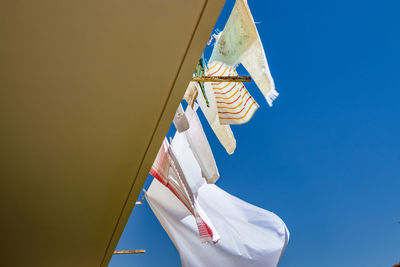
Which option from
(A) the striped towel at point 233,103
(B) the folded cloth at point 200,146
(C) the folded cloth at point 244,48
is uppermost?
(C) the folded cloth at point 244,48

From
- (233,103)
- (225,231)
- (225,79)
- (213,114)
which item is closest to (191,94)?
(233,103)

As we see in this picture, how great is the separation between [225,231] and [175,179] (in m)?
1.39

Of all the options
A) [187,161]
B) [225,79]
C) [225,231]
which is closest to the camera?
[225,79]

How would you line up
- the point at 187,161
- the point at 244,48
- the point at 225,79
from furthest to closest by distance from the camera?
the point at 187,161
the point at 244,48
the point at 225,79

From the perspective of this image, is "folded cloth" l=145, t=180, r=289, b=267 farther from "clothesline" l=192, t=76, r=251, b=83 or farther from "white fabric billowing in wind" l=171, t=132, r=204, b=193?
"clothesline" l=192, t=76, r=251, b=83

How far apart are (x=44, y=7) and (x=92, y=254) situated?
1.82 metres

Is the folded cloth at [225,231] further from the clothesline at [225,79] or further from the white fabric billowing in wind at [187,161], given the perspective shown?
the clothesline at [225,79]

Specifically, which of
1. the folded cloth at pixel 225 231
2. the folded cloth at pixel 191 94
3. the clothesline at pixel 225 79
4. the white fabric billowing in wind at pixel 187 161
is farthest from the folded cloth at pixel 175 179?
the clothesline at pixel 225 79

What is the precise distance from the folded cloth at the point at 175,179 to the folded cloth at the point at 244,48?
26.7 inches

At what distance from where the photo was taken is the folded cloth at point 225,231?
3.36m

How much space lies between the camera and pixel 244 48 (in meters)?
1.74

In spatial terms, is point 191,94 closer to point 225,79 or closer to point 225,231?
point 225,79

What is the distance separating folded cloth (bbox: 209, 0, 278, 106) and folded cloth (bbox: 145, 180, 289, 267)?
1662 mm

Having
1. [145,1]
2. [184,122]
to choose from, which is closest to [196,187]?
[184,122]
